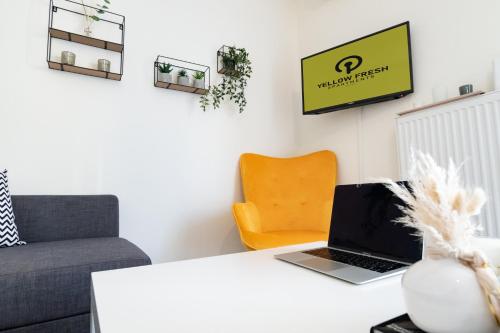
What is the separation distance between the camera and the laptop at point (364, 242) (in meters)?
Answer: 0.71

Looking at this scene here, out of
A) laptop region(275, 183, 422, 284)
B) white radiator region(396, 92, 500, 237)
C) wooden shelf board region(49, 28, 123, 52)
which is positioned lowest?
laptop region(275, 183, 422, 284)

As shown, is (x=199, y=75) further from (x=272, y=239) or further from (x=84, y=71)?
(x=272, y=239)

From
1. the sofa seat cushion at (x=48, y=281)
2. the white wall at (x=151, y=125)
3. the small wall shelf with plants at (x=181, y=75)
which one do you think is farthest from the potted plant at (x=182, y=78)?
the sofa seat cushion at (x=48, y=281)

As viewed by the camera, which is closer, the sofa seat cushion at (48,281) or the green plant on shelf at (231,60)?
the sofa seat cushion at (48,281)

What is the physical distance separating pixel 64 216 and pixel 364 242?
1.66m

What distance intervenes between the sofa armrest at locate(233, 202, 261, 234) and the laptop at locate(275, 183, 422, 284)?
3.24 feet

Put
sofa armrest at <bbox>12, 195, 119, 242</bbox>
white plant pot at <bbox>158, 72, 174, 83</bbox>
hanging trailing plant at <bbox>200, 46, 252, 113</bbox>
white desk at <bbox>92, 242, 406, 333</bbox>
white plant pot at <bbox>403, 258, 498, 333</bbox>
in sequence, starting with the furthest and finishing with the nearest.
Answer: hanging trailing plant at <bbox>200, 46, 252, 113</bbox>
white plant pot at <bbox>158, 72, 174, 83</bbox>
sofa armrest at <bbox>12, 195, 119, 242</bbox>
white desk at <bbox>92, 242, 406, 333</bbox>
white plant pot at <bbox>403, 258, 498, 333</bbox>

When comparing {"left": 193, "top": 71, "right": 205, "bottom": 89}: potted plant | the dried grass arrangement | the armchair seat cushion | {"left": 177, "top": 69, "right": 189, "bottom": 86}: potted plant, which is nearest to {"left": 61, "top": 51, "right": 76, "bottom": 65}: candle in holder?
{"left": 177, "top": 69, "right": 189, "bottom": 86}: potted plant

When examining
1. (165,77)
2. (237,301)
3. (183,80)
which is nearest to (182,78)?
(183,80)

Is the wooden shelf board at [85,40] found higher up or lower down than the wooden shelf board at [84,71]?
higher up

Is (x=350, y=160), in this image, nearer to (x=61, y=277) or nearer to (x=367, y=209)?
(x=367, y=209)

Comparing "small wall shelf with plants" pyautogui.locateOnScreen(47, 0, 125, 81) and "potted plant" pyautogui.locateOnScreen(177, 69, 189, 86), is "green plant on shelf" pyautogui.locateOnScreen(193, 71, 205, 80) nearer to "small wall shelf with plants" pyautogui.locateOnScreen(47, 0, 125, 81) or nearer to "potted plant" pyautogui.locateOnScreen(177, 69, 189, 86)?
"potted plant" pyautogui.locateOnScreen(177, 69, 189, 86)

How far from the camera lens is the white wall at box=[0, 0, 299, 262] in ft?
5.88

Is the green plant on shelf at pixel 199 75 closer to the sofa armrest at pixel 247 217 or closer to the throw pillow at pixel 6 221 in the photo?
the sofa armrest at pixel 247 217
